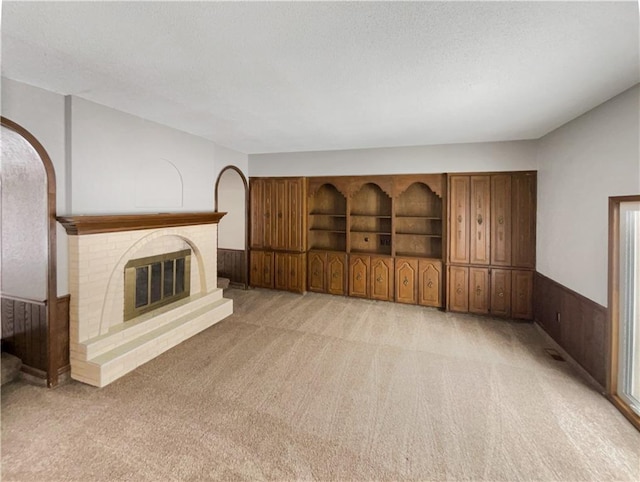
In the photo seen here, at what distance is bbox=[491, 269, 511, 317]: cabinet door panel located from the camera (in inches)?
175

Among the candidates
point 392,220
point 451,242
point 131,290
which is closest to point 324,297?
point 392,220

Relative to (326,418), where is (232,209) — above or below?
above

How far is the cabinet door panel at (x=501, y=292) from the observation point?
4.44 meters

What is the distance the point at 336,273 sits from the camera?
5.53 metres

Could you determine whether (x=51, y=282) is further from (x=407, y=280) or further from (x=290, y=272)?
(x=407, y=280)

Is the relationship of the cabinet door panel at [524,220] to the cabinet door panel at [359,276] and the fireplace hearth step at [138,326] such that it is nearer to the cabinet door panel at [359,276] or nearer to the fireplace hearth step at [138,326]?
the cabinet door panel at [359,276]

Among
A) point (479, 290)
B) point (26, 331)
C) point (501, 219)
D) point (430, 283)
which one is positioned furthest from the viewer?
point (430, 283)

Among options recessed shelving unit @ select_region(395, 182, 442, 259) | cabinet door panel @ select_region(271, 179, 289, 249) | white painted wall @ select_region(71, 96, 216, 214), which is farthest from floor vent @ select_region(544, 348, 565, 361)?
white painted wall @ select_region(71, 96, 216, 214)

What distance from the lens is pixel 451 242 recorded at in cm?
470

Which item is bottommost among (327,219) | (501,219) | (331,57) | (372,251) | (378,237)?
(372,251)

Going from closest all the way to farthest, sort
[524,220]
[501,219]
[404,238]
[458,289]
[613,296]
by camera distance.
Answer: [613,296] → [524,220] → [501,219] → [458,289] → [404,238]

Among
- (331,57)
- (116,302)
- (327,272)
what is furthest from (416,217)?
(116,302)

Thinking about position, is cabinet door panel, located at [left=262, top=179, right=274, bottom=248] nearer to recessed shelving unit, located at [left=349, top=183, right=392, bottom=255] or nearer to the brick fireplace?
recessed shelving unit, located at [left=349, top=183, right=392, bottom=255]

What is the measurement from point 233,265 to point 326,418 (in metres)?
4.34
